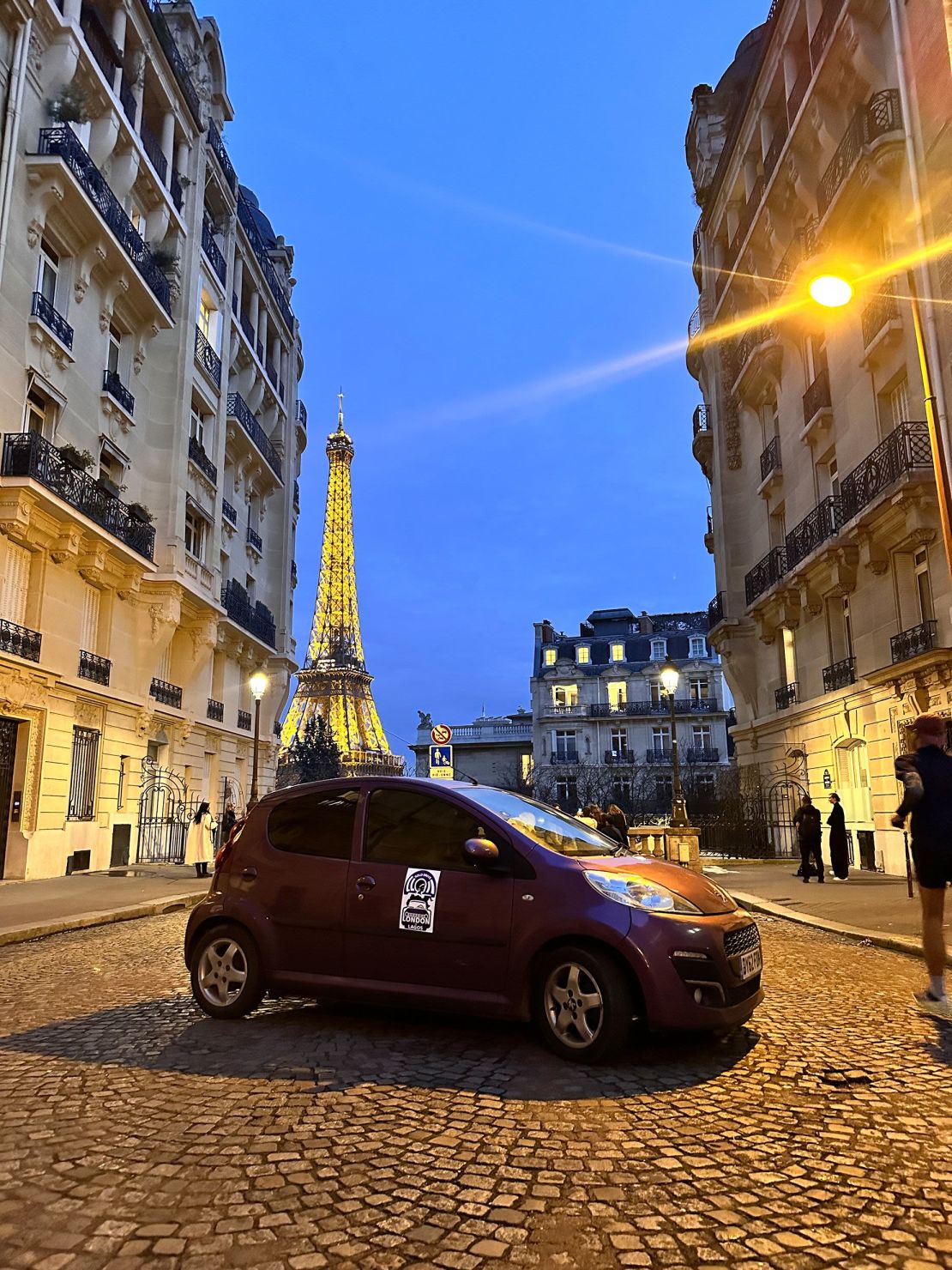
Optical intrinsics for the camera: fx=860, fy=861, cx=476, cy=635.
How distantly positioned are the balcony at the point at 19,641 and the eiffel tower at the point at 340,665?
57.1 metres

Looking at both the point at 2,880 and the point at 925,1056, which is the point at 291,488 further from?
the point at 925,1056

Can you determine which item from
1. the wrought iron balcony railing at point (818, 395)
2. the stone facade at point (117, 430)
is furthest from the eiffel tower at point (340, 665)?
the wrought iron balcony railing at point (818, 395)

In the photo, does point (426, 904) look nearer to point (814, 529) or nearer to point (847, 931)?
point (847, 931)

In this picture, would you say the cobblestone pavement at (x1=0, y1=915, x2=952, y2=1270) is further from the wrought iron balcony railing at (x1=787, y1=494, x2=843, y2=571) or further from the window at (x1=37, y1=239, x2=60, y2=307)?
the window at (x1=37, y1=239, x2=60, y2=307)

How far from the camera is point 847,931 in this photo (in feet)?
32.3

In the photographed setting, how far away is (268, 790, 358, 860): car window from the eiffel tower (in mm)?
69374

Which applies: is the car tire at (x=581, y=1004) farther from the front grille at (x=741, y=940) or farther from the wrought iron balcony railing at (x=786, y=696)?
the wrought iron balcony railing at (x=786, y=696)

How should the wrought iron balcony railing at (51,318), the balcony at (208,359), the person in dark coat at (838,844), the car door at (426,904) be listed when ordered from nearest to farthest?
the car door at (426,904)
the person in dark coat at (838,844)
the wrought iron balcony railing at (51,318)
the balcony at (208,359)

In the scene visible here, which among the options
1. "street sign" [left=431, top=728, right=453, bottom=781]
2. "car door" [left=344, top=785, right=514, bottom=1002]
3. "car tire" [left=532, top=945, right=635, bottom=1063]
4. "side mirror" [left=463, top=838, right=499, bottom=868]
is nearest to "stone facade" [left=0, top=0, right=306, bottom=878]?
"street sign" [left=431, top=728, right=453, bottom=781]

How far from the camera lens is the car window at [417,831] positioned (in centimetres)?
540

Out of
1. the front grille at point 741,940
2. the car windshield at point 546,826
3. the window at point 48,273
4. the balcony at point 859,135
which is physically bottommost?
the front grille at point 741,940

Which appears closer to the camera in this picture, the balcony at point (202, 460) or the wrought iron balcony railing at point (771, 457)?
the wrought iron balcony railing at point (771, 457)

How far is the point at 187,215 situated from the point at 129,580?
12.7 meters

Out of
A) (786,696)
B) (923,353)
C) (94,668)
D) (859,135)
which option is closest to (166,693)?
(94,668)
